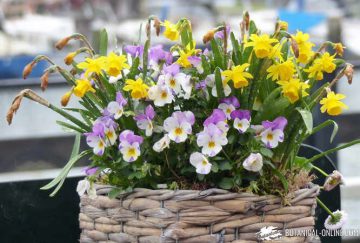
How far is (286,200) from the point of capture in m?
1.47

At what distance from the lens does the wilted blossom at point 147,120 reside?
146cm

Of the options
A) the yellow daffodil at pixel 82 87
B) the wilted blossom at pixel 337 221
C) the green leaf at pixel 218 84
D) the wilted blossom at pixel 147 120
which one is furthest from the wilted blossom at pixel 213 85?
the wilted blossom at pixel 337 221

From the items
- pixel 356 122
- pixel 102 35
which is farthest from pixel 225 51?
pixel 356 122

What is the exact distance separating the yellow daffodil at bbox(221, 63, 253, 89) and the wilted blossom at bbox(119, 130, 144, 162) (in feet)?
0.64

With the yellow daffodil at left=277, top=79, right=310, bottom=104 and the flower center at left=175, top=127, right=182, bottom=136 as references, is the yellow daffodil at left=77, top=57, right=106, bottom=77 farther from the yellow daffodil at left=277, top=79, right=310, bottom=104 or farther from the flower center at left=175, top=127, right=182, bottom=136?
the yellow daffodil at left=277, top=79, right=310, bottom=104

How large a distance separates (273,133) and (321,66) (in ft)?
0.53

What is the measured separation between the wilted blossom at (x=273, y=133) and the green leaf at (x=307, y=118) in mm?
38

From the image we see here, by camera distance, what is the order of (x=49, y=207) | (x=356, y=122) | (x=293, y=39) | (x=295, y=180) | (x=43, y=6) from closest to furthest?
(x=293, y=39), (x=295, y=180), (x=49, y=207), (x=356, y=122), (x=43, y=6)

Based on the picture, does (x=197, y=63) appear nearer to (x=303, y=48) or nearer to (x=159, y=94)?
(x=159, y=94)

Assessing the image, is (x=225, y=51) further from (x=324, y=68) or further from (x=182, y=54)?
(x=324, y=68)

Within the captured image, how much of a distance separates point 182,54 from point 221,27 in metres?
0.09

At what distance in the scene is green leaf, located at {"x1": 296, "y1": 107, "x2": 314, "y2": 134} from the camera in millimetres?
1394

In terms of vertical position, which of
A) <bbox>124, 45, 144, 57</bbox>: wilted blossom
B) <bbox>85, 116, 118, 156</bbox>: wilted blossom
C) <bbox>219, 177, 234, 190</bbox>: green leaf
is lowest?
<bbox>219, 177, 234, 190</bbox>: green leaf

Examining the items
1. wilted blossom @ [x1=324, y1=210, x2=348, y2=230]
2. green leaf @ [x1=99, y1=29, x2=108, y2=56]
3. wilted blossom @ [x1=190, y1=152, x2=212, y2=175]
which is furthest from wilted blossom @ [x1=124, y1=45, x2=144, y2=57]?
wilted blossom @ [x1=324, y1=210, x2=348, y2=230]
